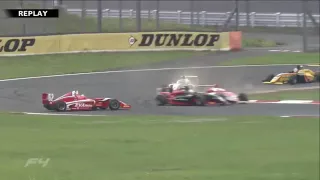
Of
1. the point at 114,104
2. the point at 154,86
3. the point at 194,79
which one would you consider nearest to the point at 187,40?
the point at 194,79

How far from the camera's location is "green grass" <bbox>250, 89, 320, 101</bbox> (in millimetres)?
18734

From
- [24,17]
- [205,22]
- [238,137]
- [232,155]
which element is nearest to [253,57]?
[205,22]

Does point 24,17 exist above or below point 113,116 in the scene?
above

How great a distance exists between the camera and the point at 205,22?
110 ft

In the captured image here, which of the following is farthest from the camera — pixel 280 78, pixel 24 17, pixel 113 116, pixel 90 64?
pixel 90 64

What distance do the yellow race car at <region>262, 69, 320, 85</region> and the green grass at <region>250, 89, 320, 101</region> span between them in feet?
1.20

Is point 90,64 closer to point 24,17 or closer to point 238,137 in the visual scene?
point 238,137

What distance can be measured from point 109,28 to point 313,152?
57.3ft

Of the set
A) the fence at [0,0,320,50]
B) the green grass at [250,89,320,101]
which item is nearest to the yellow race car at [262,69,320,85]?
the green grass at [250,89,320,101]

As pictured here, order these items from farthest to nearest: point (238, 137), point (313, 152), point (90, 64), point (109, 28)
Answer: point (109, 28) → point (90, 64) → point (238, 137) → point (313, 152)

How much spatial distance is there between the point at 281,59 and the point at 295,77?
1.29 metres

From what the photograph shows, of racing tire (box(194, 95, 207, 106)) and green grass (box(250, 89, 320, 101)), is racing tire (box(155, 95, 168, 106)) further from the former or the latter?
green grass (box(250, 89, 320, 101))

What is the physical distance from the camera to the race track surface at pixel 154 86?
12323mm

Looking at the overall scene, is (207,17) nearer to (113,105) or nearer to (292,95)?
(292,95)
